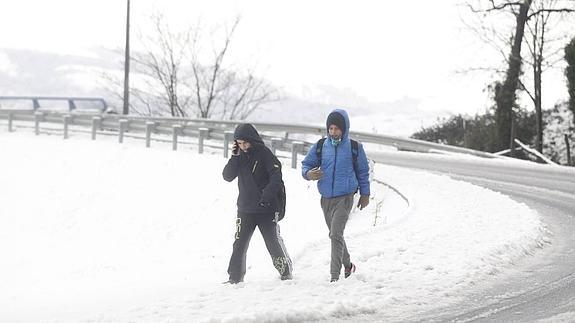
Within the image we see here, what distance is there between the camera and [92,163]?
2203 cm

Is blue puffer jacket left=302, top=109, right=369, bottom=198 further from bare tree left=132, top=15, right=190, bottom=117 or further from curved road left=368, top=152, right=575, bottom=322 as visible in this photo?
bare tree left=132, top=15, right=190, bottom=117

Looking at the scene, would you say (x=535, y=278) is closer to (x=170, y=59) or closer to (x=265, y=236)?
(x=265, y=236)

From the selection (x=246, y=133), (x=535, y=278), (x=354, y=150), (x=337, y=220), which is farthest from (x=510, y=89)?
(x=246, y=133)

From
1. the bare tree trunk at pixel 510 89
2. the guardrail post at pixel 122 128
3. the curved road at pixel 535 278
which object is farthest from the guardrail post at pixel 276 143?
the bare tree trunk at pixel 510 89

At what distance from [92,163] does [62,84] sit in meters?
39.7

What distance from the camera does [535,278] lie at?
315 inches

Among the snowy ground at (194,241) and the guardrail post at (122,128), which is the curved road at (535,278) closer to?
the snowy ground at (194,241)

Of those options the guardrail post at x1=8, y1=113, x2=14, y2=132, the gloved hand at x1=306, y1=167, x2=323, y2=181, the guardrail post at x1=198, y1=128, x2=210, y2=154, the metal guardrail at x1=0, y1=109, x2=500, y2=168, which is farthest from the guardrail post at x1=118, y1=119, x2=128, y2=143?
the gloved hand at x1=306, y1=167, x2=323, y2=181

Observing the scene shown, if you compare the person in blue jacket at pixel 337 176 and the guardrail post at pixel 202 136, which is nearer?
the person in blue jacket at pixel 337 176

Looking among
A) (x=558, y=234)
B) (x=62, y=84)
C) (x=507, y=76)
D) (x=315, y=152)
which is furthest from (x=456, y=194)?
(x=62, y=84)

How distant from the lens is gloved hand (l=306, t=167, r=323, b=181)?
745cm

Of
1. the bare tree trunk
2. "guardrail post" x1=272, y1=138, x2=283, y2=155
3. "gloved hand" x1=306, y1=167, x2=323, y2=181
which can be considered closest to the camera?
"gloved hand" x1=306, y1=167, x2=323, y2=181

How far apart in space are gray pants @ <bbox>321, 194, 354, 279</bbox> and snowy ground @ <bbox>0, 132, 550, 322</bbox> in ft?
0.77

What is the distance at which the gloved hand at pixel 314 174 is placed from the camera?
24.5ft
